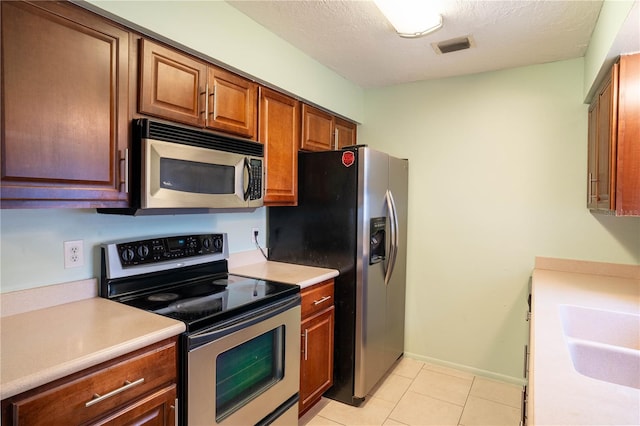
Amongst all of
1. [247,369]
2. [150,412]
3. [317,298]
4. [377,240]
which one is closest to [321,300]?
[317,298]

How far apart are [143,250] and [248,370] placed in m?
0.78

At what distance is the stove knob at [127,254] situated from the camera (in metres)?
1.66

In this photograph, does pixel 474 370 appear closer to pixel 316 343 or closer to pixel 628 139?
pixel 316 343

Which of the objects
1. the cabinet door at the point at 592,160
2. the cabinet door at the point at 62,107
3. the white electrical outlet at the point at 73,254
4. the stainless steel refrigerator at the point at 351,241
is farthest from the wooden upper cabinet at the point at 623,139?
the white electrical outlet at the point at 73,254

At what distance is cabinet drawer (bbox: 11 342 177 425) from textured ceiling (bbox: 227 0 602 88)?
5.73ft

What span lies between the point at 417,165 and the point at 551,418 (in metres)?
2.45

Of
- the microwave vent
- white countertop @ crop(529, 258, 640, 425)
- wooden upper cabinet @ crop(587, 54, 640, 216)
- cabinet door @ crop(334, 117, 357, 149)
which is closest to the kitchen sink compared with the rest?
white countertop @ crop(529, 258, 640, 425)

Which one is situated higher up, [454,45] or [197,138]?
[454,45]

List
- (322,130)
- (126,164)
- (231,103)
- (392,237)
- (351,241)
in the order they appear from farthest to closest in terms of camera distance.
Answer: (322,130) < (392,237) < (351,241) < (231,103) < (126,164)

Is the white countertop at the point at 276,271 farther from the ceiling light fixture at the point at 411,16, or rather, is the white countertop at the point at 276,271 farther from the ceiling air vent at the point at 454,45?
the ceiling air vent at the point at 454,45

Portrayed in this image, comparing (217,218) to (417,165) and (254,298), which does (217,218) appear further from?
(417,165)

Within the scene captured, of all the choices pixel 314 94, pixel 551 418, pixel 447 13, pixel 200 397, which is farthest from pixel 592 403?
pixel 314 94

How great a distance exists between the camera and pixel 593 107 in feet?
7.39

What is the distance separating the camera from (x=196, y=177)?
172 cm
